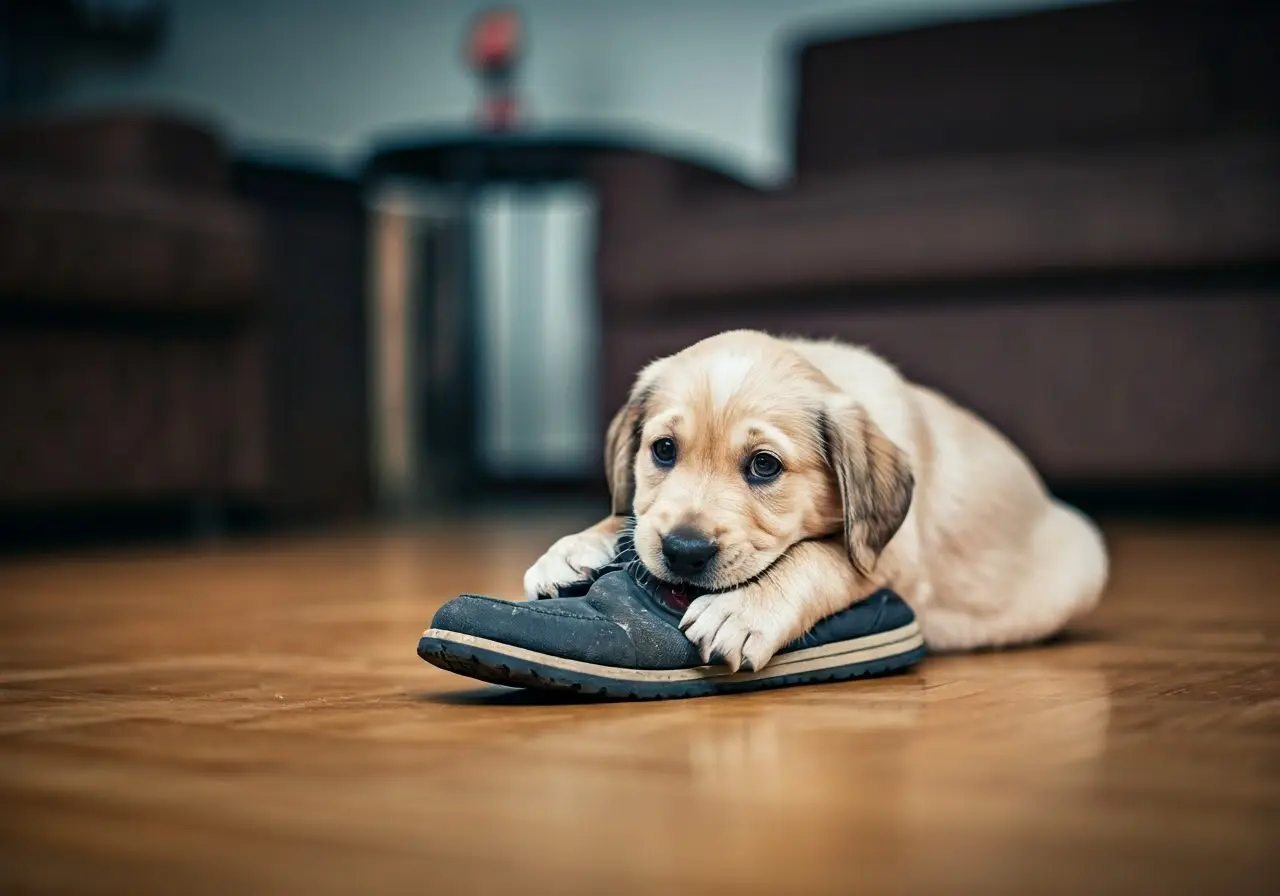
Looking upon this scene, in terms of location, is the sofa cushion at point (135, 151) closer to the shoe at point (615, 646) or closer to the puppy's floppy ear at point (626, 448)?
the puppy's floppy ear at point (626, 448)

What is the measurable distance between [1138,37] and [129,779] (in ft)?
15.9

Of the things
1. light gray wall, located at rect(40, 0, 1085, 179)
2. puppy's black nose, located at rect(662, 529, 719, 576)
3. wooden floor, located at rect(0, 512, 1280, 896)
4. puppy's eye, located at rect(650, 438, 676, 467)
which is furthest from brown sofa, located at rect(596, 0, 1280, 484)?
light gray wall, located at rect(40, 0, 1085, 179)

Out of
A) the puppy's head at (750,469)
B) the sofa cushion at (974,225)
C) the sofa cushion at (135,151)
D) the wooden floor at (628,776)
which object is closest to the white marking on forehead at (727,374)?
the puppy's head at (750,469)

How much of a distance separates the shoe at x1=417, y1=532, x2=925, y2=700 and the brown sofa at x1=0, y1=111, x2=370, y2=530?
2326mm

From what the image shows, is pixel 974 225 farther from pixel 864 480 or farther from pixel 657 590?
pixel 657 590

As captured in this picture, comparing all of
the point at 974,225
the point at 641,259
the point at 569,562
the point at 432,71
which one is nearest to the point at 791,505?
the point at 569,562

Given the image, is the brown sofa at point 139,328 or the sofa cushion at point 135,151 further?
the sofa cushion at point 135,151

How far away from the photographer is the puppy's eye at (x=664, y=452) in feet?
5.00

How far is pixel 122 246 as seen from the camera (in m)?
3.48

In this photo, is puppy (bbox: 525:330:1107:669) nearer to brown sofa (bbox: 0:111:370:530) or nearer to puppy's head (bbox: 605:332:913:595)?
puppy's head (bbox: 605:332:913:595)

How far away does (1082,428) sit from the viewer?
3.96 m

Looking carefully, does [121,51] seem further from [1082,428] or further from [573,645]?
[573,645]

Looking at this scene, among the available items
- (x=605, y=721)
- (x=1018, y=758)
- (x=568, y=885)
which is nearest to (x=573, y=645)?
(x=605, y=721)

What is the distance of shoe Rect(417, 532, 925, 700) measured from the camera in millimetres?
1305
